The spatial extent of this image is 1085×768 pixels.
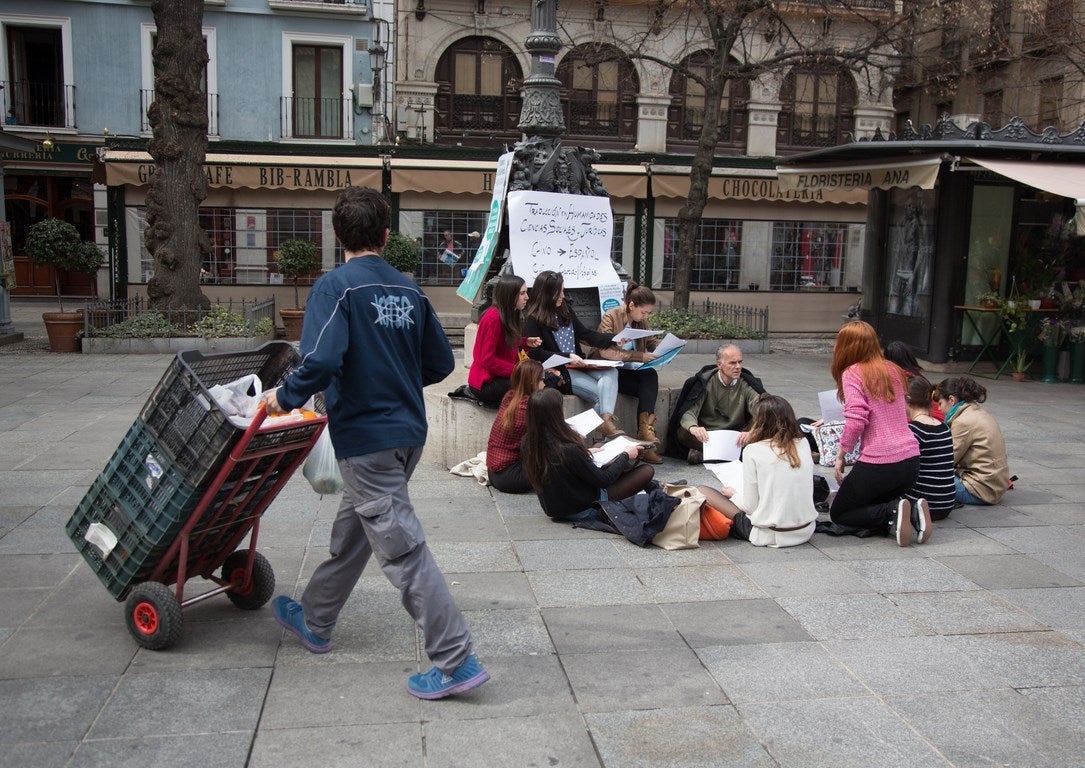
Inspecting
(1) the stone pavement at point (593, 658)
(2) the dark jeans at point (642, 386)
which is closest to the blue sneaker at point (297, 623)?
(1) the stone pavement at point (593, 658)

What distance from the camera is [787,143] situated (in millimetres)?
25688

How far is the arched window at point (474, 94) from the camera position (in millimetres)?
24125

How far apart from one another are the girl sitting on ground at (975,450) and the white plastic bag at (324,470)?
467 centimetres

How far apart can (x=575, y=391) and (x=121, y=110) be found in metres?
20.0

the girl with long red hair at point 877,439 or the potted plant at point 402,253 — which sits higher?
the potted plant at point 402,253

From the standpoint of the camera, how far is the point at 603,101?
978 inches

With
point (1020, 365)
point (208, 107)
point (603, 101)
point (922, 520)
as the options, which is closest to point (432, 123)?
point (603, 101)

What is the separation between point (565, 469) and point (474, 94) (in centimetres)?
1959

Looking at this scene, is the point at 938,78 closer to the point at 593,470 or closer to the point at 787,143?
the point at 787,143

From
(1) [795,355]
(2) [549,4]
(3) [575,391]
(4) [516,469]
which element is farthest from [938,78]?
(4) [516,469]

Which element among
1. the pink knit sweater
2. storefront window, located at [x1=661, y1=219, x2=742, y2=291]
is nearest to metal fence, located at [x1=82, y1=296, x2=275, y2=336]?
storefront window, located at [x1=661, y1=219, x2=742, y2=291]

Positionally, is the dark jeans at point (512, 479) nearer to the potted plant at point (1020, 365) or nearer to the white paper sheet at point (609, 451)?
the white paper sheet at point (609, 451)

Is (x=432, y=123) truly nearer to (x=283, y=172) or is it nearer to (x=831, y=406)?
(x=283, y=172)

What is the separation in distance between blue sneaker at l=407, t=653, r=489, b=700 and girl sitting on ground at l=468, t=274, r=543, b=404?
3622 millimetres
